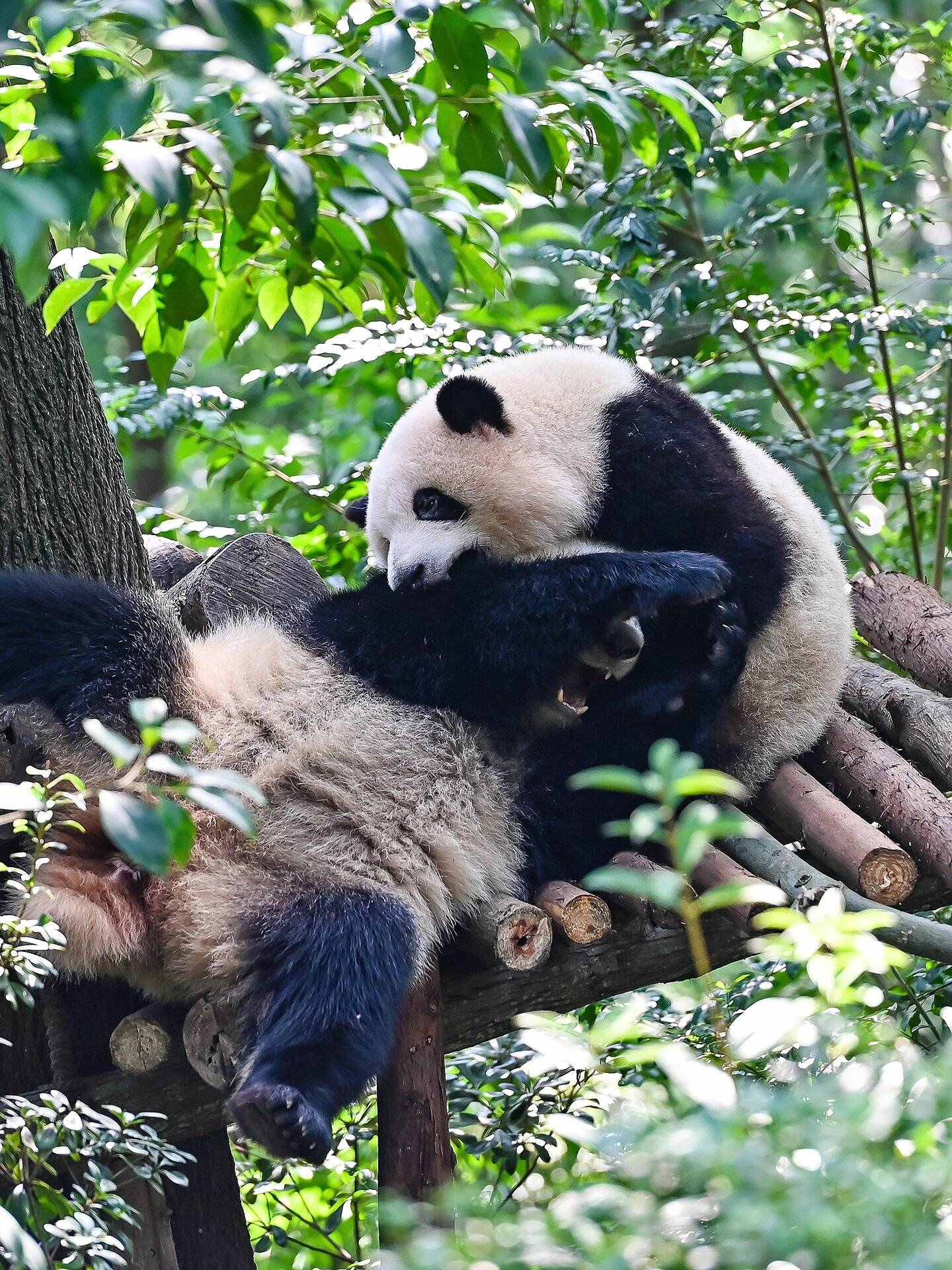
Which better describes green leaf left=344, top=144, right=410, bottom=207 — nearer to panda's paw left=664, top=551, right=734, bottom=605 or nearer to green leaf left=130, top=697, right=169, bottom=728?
green leaf left=130, top=697, right=169, bottom=728

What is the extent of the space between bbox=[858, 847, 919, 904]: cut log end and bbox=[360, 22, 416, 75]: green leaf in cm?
189

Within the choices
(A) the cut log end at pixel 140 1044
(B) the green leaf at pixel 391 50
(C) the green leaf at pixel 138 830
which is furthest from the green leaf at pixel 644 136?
(A) the cut log end at pixel 140 1044

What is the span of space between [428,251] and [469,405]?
172cm

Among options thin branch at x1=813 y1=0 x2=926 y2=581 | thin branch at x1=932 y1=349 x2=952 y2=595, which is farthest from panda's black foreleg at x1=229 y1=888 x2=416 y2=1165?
thin branch at x1=932 y1=349 x2=952 y2=595

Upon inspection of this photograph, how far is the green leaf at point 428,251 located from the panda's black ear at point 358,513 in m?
2.14

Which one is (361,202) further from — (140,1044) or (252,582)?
(252,582)

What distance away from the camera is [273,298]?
3.39 meters

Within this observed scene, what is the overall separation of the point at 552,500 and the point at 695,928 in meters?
2.13

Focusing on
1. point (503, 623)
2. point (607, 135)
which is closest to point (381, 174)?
point (607, 135)

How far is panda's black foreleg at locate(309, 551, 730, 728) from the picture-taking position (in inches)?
123

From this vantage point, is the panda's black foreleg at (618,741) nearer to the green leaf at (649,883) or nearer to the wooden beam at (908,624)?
the wooden beam at (908,624)

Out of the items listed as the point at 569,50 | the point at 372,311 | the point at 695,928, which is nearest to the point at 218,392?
the point at 372,311

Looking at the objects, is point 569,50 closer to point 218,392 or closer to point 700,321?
point 700,321

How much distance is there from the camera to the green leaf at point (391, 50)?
2070mm
